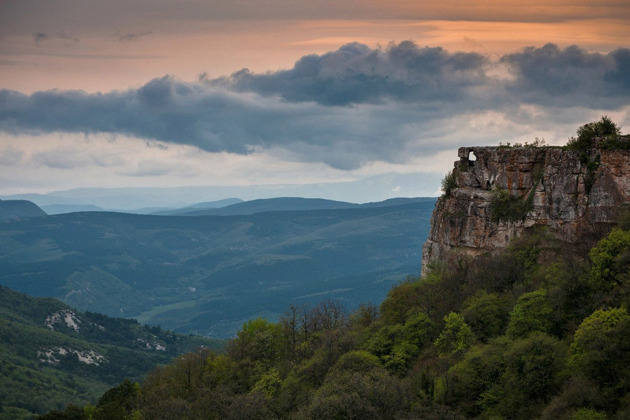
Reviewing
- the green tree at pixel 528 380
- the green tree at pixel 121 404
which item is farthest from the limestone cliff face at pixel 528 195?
the green tree at pixel 121 404

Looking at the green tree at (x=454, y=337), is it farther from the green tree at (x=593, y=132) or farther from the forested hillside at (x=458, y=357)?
the green tree at (x=593, y=132)

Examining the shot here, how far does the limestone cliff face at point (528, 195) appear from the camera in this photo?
63344 mm

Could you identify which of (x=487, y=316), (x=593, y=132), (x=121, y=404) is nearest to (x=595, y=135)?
(x=593, y=132)

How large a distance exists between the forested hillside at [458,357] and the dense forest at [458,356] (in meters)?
0.13

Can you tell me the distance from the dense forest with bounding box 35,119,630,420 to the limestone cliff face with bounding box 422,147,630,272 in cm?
156

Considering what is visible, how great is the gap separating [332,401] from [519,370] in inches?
537

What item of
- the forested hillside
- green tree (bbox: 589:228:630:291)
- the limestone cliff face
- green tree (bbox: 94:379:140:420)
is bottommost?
green tree (bbox: 94:379:140:420)

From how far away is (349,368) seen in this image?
6094 cm

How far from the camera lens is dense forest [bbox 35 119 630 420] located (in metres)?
46.1

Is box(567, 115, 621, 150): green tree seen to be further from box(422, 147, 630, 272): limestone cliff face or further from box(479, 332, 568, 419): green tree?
box(479, 332, 568, 419): green tree

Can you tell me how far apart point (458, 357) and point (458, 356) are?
0.64ft

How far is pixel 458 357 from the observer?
57.5 metres

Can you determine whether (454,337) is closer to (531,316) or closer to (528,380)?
(531,316)

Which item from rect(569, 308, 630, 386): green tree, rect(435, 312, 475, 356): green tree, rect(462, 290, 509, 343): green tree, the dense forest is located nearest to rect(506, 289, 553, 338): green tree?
the dense forest
